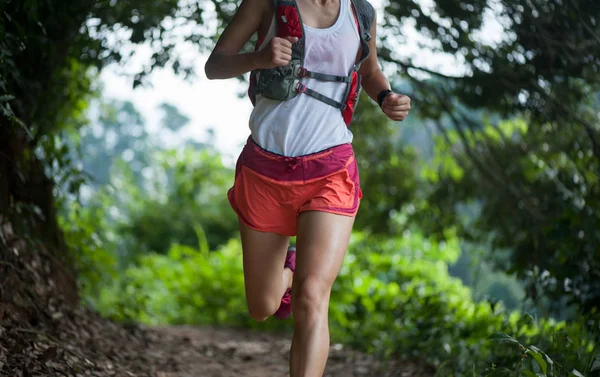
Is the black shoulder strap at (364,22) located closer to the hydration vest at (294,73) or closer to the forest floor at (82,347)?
the hydration vest at (294,73)

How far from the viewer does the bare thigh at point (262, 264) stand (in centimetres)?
293

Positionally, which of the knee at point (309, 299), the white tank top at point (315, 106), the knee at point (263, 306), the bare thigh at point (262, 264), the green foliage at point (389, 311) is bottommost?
the green foliage at point (389, 311)

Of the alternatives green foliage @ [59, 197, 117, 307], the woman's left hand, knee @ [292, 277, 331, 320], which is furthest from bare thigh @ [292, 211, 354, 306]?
green foliage @ [59, 197, 117, 307]

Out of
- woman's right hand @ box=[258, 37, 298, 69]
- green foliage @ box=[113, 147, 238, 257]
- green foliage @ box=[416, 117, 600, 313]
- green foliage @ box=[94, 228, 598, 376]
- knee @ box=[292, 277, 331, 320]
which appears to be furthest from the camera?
green foliage @ box=[113, 147, 238, 257]

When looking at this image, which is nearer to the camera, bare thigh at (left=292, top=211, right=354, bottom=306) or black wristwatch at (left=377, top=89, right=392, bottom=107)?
bare thigh at (left=292, top=211, right=354, bottom=306)

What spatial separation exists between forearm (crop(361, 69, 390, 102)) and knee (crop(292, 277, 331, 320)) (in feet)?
2.87

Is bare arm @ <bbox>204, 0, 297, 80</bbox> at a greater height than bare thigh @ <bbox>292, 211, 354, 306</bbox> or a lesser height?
greater

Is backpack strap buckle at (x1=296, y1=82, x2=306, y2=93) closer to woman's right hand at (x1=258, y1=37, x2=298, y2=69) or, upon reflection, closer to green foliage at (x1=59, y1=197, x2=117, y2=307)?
woman's right hand at (x1=258, y1=37, x2=298, y2=69)

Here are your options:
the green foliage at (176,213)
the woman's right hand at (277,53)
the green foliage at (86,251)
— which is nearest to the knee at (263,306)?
the woman's right hand at (277,53)

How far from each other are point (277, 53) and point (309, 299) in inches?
33.9

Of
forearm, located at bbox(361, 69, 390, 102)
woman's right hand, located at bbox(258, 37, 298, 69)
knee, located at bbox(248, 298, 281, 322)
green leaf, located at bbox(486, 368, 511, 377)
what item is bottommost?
knee, located at bbox(248, 298, 281, 322)

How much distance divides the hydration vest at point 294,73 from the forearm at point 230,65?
105 mm

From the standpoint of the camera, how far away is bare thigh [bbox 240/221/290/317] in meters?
2.93

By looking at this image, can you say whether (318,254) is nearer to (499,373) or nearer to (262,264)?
(262,264)
